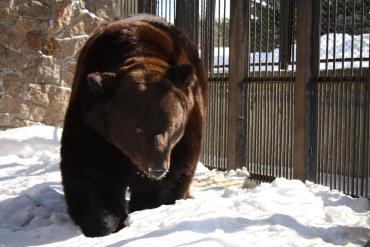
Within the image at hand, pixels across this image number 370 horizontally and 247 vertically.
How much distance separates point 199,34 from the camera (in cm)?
817

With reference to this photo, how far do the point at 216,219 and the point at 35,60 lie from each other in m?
6.19

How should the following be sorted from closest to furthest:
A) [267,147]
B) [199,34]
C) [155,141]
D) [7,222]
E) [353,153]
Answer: [155,141] → [7,222] → [353,153] → [267,147] → [199,34]

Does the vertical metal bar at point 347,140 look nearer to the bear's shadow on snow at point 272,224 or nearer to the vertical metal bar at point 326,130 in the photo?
the vertical metal bar at point 326,130

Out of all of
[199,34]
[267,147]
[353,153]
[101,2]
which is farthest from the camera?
[101,2]

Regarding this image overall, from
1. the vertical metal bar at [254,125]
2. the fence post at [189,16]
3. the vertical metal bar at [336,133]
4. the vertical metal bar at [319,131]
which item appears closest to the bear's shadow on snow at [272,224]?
the vertical metal bar at [336,133]

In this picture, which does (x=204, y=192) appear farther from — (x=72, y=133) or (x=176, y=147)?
(x=72, y=133)

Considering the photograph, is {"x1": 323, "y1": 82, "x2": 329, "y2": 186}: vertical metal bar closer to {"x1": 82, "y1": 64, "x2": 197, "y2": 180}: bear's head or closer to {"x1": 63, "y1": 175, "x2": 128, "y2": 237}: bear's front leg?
{"x1": 82, "y1": 64, "x2": 197, "y2": 180}: bear's head

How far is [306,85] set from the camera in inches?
244

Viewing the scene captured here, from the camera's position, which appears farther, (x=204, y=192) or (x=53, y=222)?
(x=204, y=192)

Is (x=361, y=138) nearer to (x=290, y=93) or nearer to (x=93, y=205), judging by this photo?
(x=290, y=93)

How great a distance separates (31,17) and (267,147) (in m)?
4.54

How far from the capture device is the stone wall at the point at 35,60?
9.12 m

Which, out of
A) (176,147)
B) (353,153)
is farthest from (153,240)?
(353,153)

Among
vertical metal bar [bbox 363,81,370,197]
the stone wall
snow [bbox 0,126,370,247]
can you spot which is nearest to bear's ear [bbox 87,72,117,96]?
snow [bbox 0,126,370,247]
